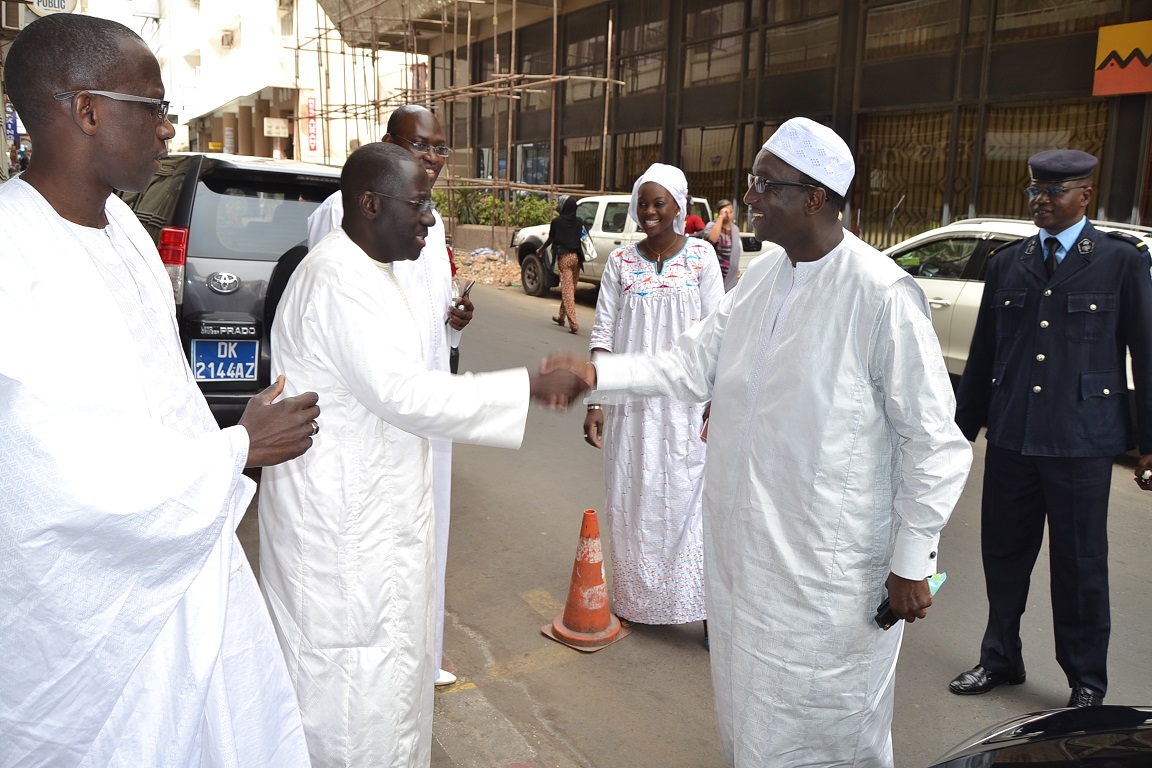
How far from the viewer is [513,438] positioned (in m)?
2.64

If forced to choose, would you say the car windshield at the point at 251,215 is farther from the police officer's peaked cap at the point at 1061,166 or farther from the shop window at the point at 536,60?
the shop window at the point at 536,60

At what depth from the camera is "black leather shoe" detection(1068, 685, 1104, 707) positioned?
11.7 ft

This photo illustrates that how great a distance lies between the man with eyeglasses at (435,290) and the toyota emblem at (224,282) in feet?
5.39

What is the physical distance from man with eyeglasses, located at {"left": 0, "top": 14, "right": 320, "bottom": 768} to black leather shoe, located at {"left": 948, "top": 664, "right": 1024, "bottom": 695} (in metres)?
2.93

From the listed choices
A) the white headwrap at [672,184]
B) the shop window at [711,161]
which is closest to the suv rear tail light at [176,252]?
the white headwrap at [672,184]

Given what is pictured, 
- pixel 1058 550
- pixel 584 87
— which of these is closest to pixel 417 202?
pixel 1058 550

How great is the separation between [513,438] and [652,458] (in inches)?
65.0

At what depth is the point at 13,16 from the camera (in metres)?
9.17

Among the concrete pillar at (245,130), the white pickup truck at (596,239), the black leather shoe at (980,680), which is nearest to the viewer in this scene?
the black leather shoe at (980,680)

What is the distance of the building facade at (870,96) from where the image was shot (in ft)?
40.8

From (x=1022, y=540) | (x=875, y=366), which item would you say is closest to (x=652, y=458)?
(x=1022, y=540)

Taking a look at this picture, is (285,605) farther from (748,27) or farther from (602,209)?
(748,27)

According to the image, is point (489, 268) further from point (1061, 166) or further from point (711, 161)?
point (1061, 166)

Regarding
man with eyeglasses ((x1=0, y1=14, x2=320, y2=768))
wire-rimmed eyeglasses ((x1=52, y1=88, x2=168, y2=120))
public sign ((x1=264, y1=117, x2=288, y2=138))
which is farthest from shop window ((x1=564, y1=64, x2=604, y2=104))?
man with eyeglasses ((x1=0, y1=14, x2=320, y2=768))
